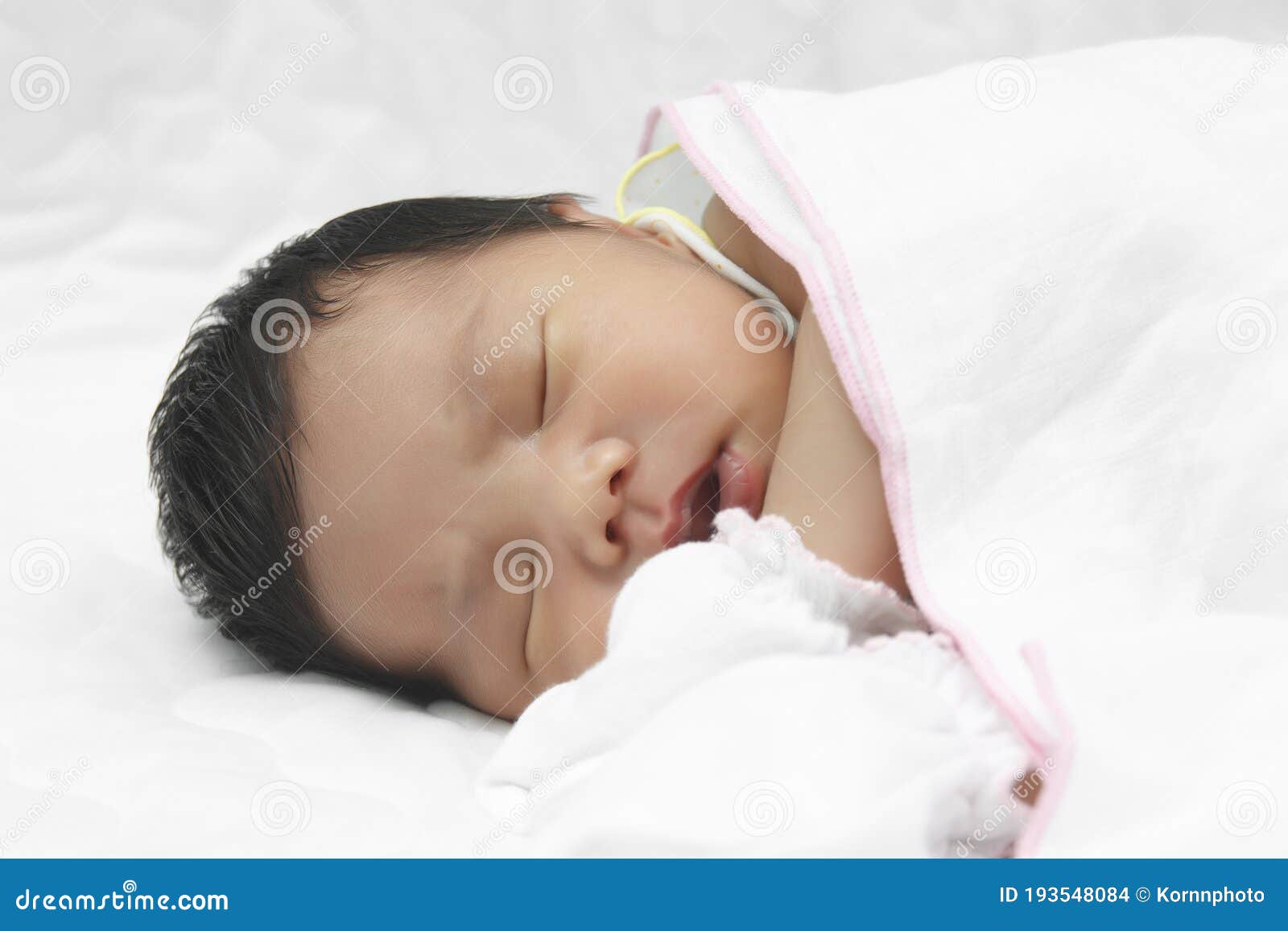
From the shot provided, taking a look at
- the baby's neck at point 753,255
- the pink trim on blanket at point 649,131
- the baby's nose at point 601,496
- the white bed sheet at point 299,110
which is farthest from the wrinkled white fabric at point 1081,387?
the white bed sheet at point 299,110

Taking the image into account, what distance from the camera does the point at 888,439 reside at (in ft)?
3.34

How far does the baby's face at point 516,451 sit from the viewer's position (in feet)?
3.75

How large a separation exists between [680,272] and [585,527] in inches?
11.5

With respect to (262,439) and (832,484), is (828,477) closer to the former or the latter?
(832,484)

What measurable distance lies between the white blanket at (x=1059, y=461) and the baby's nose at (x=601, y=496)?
148 mm

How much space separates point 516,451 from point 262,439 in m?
0.25

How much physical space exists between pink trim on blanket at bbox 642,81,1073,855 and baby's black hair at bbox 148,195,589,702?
276mm

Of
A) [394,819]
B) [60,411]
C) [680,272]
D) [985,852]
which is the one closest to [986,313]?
[680,272]

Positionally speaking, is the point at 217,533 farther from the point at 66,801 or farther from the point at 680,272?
the point at 680,272

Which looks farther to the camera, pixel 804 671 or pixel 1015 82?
pixel 1015 82

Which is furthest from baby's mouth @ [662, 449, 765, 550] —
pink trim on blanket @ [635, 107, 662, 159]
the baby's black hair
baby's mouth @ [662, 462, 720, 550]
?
pink trim on blanket @ [635, 107, 662, 159]

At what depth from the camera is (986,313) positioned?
1.06 metres

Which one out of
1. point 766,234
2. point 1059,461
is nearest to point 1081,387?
point 1059,461

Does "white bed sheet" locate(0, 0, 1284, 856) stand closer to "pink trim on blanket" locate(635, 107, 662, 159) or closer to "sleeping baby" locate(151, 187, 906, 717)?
"pink trim on blanket" locate(635, 107, 662, 159)
